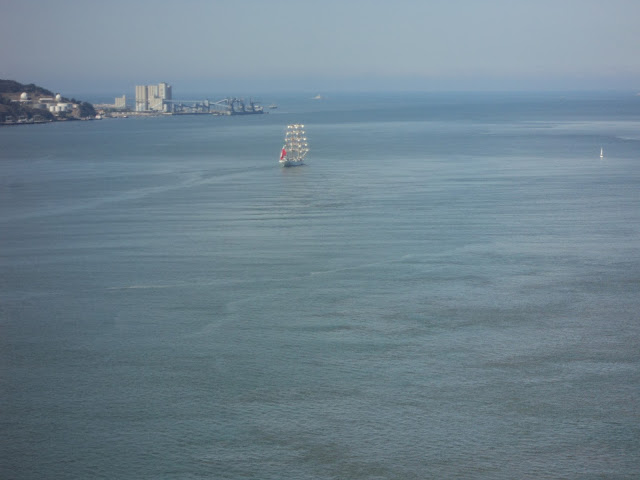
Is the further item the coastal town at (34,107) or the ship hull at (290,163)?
the coastal town at (34,107)

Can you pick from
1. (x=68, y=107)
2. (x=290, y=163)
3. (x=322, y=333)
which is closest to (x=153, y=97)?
(x=68, y=107)

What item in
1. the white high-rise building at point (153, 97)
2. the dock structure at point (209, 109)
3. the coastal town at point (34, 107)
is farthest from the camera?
the white high-rise building at point (153, 97)

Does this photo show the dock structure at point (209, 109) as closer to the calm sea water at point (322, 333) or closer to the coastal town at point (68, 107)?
the coastal town at point (68, 107)

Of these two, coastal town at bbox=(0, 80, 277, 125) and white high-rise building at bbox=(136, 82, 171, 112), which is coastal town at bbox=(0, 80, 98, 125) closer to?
coastal town at bbox=(0, 80, 277, 125)

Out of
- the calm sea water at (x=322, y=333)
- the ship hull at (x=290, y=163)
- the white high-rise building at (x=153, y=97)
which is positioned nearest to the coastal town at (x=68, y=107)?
the white high-rise building at (x=153, y=97)

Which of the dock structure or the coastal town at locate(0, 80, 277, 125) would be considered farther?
the dock structure

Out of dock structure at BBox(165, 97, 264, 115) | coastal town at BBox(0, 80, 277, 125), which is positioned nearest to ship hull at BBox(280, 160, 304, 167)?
coastal town at BBox(0, 80, 277, 125)

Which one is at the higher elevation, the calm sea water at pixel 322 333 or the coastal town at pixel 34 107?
the coastal town at pixel 34 107
